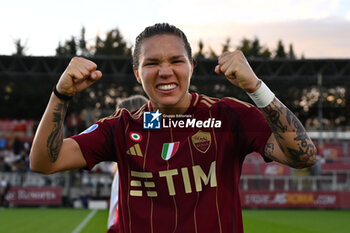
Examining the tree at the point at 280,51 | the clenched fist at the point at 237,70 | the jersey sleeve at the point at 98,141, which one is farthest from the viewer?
the tree at the point at 280,51

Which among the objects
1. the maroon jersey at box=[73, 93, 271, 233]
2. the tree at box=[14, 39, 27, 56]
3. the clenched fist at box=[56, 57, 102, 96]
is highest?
the tree at box=[14, 39, 27, 56]

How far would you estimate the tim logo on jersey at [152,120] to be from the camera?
2627 millimetres

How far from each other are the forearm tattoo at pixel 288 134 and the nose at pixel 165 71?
0.48 m

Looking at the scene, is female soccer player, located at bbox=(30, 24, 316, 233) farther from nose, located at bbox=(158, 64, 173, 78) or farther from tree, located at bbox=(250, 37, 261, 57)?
tree, located at bbox=(250, 37, 261, 57)

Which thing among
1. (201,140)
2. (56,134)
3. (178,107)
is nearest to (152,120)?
(178,107)

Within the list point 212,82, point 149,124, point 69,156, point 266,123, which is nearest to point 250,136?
point 266,123

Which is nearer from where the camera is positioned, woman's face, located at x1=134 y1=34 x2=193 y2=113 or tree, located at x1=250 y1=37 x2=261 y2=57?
woman's face, located at x1=134 y1=34 x2=193 y2=113

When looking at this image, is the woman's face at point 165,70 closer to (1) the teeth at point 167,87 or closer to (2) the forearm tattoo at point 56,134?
(1) the teeth at point 167,87

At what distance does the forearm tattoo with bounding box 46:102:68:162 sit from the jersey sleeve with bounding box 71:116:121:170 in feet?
0.45

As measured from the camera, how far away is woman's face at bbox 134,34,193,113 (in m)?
2.47

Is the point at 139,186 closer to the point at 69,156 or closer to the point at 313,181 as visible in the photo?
the point at 69,156

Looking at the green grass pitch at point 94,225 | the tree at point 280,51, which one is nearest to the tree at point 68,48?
the green grass pitch at point 94,225

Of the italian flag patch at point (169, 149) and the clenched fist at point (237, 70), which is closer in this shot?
the clenched fist at point (237, 70)

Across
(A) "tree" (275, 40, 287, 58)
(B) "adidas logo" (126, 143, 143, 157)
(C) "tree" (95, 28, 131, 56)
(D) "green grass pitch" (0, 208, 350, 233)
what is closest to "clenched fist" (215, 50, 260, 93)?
(B) "adidas logo" (126, 143, 143, 157)
